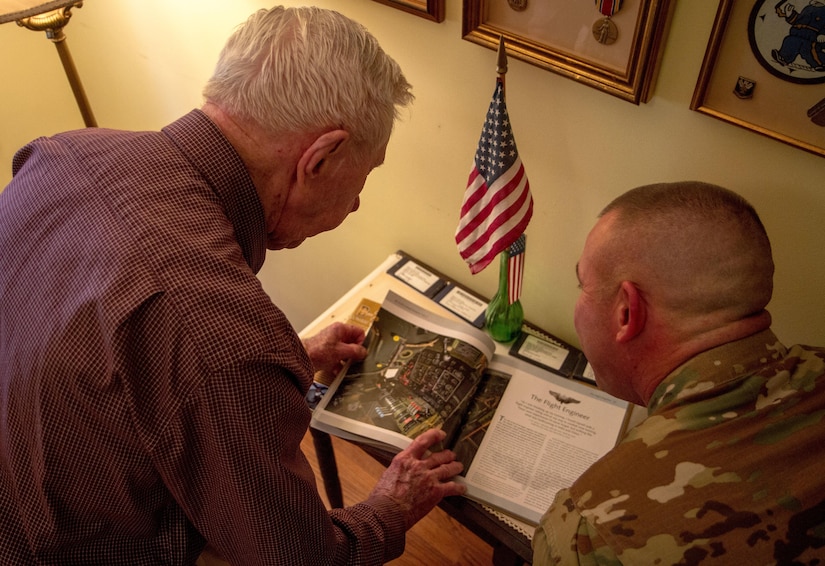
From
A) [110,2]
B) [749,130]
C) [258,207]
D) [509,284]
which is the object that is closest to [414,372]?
[509,284]

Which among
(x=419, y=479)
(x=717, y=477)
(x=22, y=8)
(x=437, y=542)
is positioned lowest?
(x=437, y=542)

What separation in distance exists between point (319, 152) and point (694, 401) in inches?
23.3

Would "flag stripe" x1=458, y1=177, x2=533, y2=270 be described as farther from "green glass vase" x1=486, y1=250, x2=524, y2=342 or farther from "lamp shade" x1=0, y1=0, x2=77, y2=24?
"lamp shade" x1=0, y1=0, x2=77, y2=24

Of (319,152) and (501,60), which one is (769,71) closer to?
(501,60)

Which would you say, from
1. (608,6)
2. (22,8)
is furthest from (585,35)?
(22,8)

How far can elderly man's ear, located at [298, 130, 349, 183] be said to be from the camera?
2.92 feet

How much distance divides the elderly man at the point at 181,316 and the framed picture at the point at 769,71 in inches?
17.9

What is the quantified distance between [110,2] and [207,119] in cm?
122

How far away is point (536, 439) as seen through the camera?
118 cm

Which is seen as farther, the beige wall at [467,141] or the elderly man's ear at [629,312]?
the beige wall at [467,141]

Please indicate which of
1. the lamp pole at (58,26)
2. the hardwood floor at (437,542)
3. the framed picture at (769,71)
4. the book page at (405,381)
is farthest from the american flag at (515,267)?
the lamp pole at (58,26)

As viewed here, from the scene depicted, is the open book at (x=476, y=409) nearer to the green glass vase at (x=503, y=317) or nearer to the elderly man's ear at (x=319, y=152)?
the green glass vase at (x=503, y=317)

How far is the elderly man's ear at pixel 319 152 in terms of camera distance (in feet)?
2.92

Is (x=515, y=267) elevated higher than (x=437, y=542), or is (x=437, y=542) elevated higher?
(x=515, y=267)
